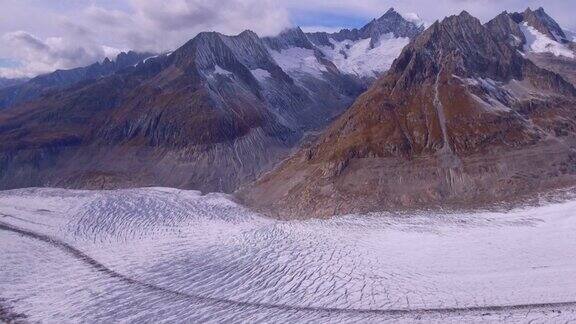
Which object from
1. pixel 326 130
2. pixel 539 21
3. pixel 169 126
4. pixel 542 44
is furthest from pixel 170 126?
pixel 539 21

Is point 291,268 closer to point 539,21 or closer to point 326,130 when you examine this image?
point 326,130

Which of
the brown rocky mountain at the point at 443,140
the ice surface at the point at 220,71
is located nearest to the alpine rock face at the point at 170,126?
the ice surface at the point at 220,71

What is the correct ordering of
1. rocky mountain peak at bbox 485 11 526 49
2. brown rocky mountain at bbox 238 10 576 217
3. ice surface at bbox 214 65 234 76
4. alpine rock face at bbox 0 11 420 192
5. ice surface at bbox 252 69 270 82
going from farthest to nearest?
ice surface at bbox 252 69 270 82
rocky mountain peak at bbox 485 11 526 49
ice surface at bbox 214 65 234 76
alpine rock face at bbox 0 11 420 192
brown rocky mountain at bbox 238 10 576 217

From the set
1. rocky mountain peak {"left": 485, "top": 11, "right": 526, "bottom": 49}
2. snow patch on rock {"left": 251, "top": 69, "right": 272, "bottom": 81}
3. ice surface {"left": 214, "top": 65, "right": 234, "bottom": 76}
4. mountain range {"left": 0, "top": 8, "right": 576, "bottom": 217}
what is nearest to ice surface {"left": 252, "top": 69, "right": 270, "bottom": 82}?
snow patch on rock {"left": 251, "top": 69, "right": 272, "bottom": 81}

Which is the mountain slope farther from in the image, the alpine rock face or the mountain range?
the mountain range

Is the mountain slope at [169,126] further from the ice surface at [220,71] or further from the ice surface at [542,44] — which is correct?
the ice surface at [542,44]

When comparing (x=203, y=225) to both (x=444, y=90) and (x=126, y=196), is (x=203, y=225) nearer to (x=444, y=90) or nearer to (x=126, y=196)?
(x=126, y=196)
